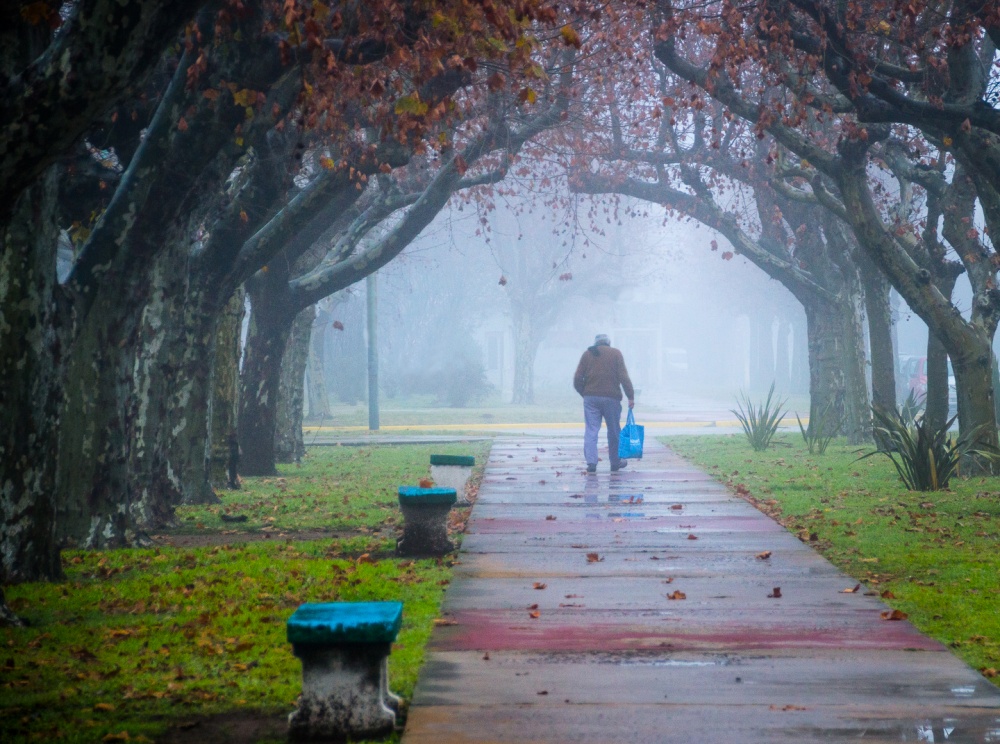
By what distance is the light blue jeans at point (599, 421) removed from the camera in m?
17.3

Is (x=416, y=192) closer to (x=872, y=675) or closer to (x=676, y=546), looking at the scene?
(x=676, y=546)

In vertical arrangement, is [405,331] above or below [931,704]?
above

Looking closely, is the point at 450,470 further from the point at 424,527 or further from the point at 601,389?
the point at 601,389

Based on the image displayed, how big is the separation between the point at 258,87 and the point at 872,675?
647 cm

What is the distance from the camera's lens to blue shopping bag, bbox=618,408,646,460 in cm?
1805

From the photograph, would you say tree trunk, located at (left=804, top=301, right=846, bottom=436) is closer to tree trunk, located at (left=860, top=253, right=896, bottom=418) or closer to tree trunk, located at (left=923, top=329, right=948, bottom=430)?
tree trunk, located at (left=860, top=253, right=896, bottom=418)

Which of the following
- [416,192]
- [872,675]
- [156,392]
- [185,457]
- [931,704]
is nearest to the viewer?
[931,704]

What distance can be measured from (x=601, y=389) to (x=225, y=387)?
5.12 meters

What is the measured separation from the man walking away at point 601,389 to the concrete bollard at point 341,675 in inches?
470

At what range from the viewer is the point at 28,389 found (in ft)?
27.0

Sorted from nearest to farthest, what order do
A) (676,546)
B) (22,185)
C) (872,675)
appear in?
1. (872,675)
2. (22,185)
3. (676,546)

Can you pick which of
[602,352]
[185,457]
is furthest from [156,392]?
[602,352]

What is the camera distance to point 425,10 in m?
9.47

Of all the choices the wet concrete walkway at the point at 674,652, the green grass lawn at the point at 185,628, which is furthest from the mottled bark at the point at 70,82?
the wet concrete walkway at the point at 674,652
